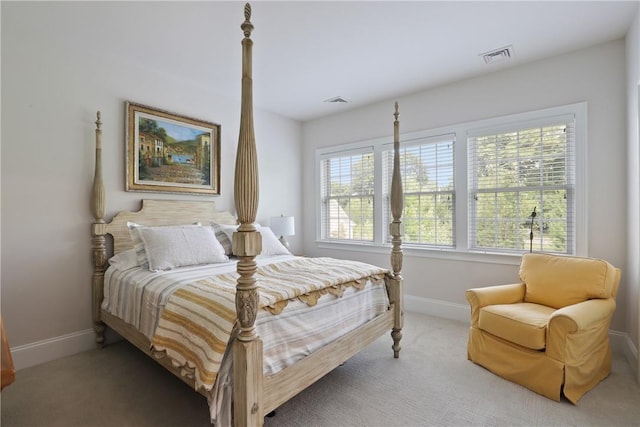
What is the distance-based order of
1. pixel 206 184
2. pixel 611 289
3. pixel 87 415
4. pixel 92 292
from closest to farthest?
pixel 87 415, pixel 611 289, pixel 92 292, pixel 206 184

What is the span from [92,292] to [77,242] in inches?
18.2

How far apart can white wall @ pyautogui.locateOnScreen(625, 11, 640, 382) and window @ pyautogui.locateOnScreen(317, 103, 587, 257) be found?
0.31 metres

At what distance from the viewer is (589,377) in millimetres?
2018

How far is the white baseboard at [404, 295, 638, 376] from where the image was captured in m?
2.48

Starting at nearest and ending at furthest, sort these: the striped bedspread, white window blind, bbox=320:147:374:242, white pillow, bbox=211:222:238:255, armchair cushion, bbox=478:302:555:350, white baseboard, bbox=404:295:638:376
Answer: the striped bedspread < armchair cushion, bbox=478:302:555:350 < white baseboard, bbox=404:295:638:376 < white pillow, bbox=211:222:238:255 < white window blind, bbox=320:147:374:242

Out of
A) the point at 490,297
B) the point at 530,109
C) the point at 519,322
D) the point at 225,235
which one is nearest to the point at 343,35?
the point at 530,109

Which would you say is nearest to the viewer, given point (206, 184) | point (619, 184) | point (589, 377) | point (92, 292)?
point (589, 377)

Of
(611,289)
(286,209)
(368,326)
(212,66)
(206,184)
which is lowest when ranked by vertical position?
(368,326)

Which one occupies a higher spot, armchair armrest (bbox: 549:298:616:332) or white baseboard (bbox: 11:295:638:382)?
armchair armrest (bbox: 549:298:616:332)

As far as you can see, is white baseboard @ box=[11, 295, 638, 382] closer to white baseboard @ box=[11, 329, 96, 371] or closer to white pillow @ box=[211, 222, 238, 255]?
white baseboard @ box=[11, 329, 96, 371]

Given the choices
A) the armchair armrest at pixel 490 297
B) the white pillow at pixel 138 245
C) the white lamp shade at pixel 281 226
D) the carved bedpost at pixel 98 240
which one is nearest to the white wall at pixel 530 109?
the armchair armrest at pixel 490 297

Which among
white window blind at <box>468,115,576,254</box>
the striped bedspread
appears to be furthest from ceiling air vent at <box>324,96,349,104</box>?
the striped bedspread

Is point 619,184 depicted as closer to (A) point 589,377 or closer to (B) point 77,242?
(A) point 589,377

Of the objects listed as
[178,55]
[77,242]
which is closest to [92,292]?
[77,242]
